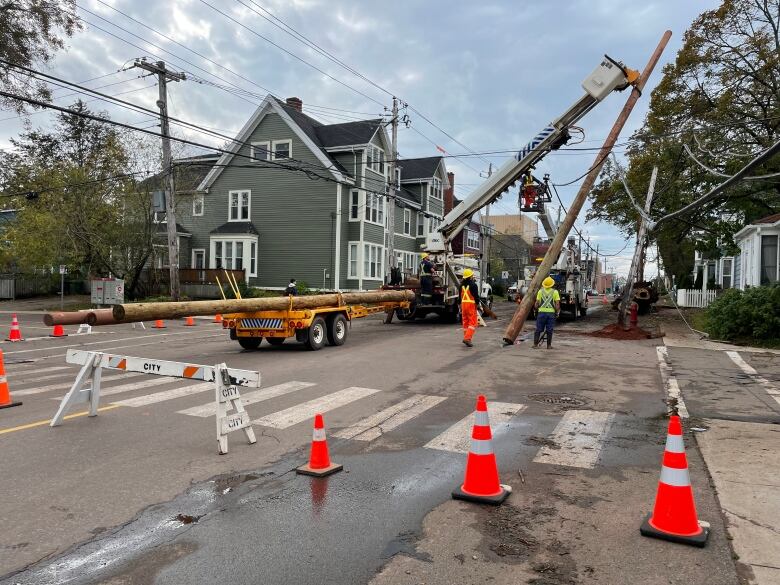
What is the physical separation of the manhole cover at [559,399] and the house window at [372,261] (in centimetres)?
2553

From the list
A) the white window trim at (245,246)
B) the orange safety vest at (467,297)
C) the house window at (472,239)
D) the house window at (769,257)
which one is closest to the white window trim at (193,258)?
the white window trim at (245,246)

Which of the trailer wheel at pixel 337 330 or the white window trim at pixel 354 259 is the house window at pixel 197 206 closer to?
the white window trim at pixel 354 259

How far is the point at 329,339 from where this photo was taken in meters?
15.0

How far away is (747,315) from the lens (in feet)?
53.5

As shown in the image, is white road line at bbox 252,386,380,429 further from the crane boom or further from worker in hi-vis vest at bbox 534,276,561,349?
the crane boom

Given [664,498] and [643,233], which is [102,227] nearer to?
[643,233]

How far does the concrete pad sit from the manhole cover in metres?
1.74

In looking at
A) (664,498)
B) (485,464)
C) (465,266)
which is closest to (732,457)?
(664,498)

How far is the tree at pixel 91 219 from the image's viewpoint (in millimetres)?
28844

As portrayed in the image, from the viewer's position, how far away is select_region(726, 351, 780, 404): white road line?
9289 mm

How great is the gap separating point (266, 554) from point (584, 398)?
6.32 m

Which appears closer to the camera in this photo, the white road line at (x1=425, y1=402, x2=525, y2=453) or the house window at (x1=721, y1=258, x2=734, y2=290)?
the white road line at (x1=425, y1=402, x2=525, y2=453)

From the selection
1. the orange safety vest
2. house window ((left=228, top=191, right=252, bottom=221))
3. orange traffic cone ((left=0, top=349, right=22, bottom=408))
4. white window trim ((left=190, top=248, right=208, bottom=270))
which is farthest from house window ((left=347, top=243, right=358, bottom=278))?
orange traffic cone ((left=0, top=349, right=22, bottom=408))

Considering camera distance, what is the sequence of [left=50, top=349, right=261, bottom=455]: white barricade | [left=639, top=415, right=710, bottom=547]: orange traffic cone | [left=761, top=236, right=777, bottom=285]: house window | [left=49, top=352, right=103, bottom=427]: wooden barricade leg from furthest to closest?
[left=761, top=236, right=777, bottom=285]: house window, [left=49, top=352, right=103, bottom=427]: wooden barricade leg, [left=50, top=349, right=261, bottom=455]: white barricade, [left=639, top=415, right=710, bottom=547]: orange traffic cone
